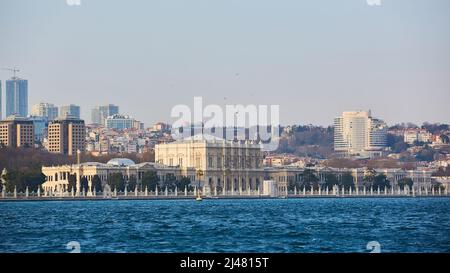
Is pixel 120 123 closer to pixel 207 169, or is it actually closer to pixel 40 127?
pixel 40 127

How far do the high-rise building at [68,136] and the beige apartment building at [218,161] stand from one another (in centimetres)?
1206

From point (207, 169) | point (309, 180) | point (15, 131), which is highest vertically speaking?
point (15, 131)

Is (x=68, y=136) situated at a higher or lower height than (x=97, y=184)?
higher

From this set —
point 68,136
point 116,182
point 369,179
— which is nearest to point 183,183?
point 116,182

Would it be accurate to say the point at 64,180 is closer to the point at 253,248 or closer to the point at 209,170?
the point at 209,170

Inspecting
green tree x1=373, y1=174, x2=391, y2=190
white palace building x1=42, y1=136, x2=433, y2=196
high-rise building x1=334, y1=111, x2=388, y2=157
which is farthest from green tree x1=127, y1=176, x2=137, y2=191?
green tree x1=373, y1=174, x2=391, y2=190

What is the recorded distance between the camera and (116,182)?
89.4 metres

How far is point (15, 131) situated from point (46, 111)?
13.6m

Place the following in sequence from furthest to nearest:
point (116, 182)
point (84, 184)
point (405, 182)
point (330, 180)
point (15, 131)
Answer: point (15, 131)
point (405, 182)
point (330, 180)
point (84, 184)
point (116, 182)

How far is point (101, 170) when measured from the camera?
93.4 meters

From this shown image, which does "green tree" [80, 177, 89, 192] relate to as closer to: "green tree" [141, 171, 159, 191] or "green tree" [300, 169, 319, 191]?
"green tree" [141, 171, 159, 191]

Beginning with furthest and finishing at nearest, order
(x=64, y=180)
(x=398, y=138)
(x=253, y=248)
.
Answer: (x=398, y=138)
(x=64, y=180)
(x=253, y=248)
